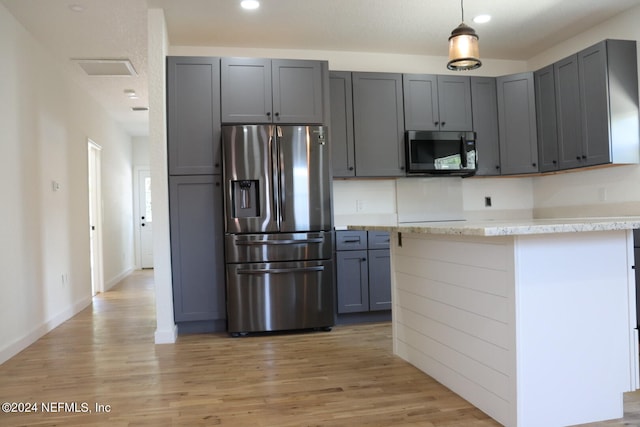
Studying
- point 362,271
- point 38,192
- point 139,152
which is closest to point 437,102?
point 362,271

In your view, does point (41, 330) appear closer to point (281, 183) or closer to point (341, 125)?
point (281, 183)

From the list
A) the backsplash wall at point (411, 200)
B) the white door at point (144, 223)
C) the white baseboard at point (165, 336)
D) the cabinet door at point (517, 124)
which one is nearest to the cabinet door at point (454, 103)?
the cabinet door at point (517, 124)

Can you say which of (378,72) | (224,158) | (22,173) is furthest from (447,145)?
(22,173)

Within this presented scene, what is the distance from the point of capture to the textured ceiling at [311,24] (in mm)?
3523

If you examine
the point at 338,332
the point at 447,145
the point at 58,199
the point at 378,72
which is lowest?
the point at 338,332

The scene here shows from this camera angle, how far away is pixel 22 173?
3.62 m

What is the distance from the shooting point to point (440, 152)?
4332 millimetres

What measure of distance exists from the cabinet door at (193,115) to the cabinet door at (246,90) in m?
0.07

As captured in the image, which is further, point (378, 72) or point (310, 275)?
point (378, 72)

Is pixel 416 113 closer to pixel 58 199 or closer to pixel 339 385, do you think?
pixel 339 385

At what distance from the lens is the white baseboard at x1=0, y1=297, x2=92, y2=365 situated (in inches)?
127

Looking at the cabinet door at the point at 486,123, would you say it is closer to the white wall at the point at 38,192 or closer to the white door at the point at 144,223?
the white wall at the point at 38,192

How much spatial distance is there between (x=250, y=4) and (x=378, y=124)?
156cm

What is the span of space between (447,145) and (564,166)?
1064 mm
